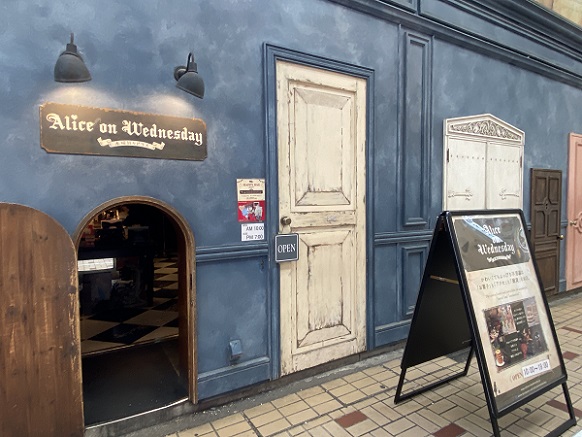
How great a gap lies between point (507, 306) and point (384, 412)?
132cm

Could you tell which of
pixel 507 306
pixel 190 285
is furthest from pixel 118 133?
pixel 507 306

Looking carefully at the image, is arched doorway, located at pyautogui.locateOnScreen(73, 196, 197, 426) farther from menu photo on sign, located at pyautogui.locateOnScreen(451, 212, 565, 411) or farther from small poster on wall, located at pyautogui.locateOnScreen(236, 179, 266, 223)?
menu photo on sign, located at pyautogui.locateOnScreen(451, 212, 565, 411)

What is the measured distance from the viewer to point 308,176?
362cm

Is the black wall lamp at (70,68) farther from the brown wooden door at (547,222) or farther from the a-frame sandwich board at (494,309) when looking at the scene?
the brown wooden door at (547,222)

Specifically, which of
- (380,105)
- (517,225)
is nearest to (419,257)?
(517,225)

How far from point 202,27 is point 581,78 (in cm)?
679

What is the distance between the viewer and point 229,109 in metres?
3.15

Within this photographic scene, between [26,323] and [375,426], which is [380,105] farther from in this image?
[26,323]

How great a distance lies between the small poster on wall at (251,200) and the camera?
3.24 metres

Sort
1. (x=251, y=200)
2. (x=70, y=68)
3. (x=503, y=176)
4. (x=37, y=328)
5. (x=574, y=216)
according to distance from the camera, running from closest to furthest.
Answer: (x=70, y=68) → (x=37, y=328) → (x=251, y=200) → (x=503, y=176) → (x=574, y=216)

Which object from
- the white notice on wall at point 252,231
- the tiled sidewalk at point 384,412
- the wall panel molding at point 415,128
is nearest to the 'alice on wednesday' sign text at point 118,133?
the white notice on wall at point 252,231

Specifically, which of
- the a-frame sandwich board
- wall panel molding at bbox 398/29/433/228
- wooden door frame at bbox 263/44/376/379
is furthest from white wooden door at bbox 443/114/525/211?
wooden door frame at bbox 263/44/376/379

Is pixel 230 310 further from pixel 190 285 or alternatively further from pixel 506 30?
pixel 506 30

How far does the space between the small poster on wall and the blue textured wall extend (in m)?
0.07
